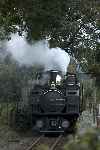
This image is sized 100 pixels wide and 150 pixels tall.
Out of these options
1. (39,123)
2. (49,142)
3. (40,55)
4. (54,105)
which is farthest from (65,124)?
(40,55)

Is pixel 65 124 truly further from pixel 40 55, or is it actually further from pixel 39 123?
pixel 40 55

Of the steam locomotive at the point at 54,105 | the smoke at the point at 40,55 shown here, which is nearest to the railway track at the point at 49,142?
the steam locomotive at the point at 54,105

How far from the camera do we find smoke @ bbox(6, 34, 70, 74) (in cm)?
2053

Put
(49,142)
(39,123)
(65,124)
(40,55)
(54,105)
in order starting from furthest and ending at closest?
1. (40,55)
2. (65,124)
3. (39,123)
4. (54,105)
5. (49,142)

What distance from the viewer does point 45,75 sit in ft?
62.2

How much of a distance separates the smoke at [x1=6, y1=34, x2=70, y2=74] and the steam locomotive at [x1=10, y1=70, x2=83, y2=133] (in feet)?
5.44

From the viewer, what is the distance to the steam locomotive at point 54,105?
59.0 feet

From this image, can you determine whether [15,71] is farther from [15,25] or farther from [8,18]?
[8,18]

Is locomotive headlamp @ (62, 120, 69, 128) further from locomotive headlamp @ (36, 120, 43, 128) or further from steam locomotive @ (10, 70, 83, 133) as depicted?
locomotive headlamp @ (36, 120, 43, 128)

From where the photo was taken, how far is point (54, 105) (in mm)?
18016

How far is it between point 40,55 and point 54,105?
13.2 ft

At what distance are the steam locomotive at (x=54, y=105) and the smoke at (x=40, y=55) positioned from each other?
65.2 inches

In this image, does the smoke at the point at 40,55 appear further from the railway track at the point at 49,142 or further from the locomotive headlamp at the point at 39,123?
the railway track at the point at 49,142

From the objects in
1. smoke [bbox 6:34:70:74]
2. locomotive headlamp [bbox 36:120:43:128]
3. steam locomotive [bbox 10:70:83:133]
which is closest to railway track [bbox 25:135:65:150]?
locomotive headlamp [bbox 36:120:43:128]
